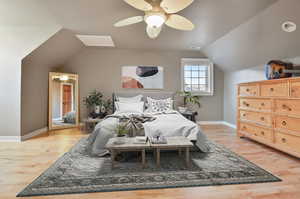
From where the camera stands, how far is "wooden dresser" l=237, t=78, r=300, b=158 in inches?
101

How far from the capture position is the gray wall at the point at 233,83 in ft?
14.1

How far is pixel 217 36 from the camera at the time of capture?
407cm

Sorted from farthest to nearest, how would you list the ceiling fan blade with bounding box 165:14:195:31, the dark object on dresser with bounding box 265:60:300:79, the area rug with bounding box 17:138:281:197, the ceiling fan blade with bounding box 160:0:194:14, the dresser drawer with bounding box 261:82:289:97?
1. the dark object on dresser with bounding box 265:60:300:79
2. the dresser drawer with bounding box 261:82:289:97
3. the ceiling fan blade with bounding box 165:14:195:31
4. the ceiling fan blade with bounding box 160:0:194:14
5. the area rug with bounding box 17:138:281:197

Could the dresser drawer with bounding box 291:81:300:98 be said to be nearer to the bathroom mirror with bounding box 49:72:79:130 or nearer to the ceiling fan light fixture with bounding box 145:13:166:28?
the ceiling fan light fixture with bounding box 145:13:166:28

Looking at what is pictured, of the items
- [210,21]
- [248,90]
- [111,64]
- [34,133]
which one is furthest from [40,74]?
[248,90]

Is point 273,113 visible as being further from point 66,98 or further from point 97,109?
point 66,98

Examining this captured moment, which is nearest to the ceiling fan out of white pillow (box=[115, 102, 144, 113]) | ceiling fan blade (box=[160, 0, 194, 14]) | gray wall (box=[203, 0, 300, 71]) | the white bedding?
ceiling fan blade (box=[160, 0, 194, 14])

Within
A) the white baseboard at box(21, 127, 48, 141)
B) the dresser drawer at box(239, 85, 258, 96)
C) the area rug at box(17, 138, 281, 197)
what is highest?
Result: the dresser drawer at box(239, 85, 258, 96)

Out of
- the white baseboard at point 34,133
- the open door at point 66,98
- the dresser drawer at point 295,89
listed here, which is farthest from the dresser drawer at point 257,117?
the white baseboard at point 34,133

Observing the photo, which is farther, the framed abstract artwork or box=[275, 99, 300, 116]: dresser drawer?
the framed abstract artwork

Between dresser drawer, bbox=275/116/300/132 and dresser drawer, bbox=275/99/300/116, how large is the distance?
0.10 meters

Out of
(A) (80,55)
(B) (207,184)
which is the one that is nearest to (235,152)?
(B) (207,184)

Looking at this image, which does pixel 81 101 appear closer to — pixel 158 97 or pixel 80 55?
pixel 80 55

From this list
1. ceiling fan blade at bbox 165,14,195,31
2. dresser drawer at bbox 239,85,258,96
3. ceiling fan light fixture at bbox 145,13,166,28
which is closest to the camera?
ceiling fan light fixture at bbox 145,13,166,28
